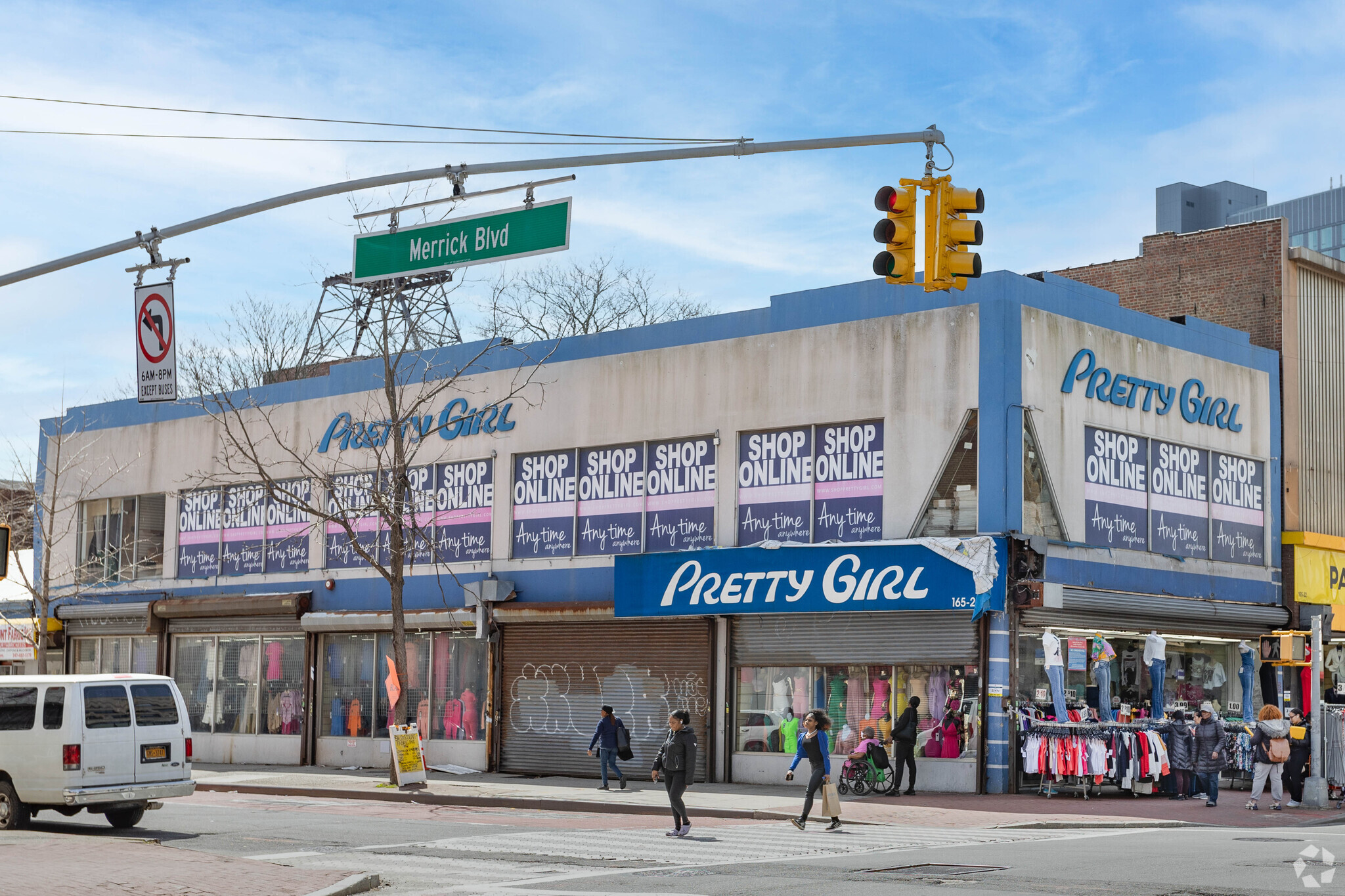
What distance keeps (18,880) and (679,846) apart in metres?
7.08

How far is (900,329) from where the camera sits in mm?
25734

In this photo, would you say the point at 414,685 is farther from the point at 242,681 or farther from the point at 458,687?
the point at 242,681

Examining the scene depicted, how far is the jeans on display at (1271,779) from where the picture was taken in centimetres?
2255

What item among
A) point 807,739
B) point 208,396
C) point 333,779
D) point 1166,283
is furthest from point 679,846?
point 208,396

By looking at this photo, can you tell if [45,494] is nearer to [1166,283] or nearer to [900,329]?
[900,329]

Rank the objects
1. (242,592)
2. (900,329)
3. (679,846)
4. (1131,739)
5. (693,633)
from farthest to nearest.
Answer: (242,592)
(693,633)
(900,329)
(1131,739)
(679,846)

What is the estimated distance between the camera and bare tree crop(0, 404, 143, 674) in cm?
3822

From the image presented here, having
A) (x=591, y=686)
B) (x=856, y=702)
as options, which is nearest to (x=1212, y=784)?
(x=856, y=702)

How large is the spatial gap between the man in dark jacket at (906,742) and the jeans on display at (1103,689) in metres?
3.40

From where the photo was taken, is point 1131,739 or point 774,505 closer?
point 1131,739

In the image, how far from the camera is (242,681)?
3488cm

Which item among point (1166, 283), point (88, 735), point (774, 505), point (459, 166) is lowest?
point (88, 735)

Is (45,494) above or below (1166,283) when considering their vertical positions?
below

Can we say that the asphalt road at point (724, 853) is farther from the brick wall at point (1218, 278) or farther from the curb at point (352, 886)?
the brick wall at point (1218, 278)
